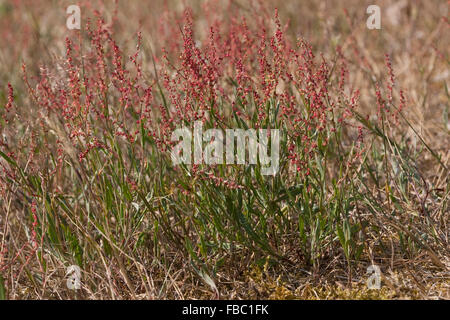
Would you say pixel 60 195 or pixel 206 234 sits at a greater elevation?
pixel 60 195

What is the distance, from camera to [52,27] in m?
5.23

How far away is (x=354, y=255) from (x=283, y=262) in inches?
11.3

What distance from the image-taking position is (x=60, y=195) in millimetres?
2225

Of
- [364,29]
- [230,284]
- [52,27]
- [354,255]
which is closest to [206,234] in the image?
[230,284]
